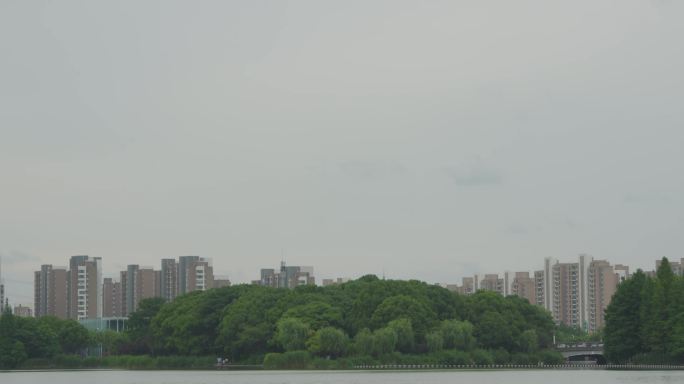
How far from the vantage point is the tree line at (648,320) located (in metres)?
106

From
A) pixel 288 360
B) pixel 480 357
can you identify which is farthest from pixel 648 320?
pixel 288 360

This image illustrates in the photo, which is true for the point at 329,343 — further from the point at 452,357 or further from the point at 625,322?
the point at 625,322

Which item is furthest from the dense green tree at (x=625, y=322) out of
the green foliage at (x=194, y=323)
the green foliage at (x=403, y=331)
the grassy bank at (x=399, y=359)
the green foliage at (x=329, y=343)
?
the green foliage at (x=194, y=323)

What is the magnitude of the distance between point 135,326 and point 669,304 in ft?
234

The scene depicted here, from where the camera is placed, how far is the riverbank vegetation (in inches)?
4567

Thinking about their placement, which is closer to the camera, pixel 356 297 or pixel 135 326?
pixel 356 297

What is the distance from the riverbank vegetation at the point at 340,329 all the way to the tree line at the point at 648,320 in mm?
11496

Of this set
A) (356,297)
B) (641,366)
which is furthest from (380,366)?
(641,366)

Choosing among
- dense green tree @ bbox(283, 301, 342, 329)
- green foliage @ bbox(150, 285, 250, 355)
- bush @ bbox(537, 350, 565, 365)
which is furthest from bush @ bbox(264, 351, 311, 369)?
bush @ bbox(537, 350, 565, 365)

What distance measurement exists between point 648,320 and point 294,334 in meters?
34.1

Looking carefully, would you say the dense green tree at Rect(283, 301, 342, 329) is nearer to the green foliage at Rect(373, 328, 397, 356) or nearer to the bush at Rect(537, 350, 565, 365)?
the green foliage at Rect(373, 328, 397, 356)

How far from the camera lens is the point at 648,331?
110 meters

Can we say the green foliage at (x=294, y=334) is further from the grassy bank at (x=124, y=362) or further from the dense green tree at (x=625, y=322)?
the dense green tree at (x=625, y=322)

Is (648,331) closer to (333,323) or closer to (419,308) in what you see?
(419,308)
